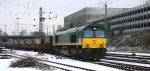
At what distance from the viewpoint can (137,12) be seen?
8088 centimetres

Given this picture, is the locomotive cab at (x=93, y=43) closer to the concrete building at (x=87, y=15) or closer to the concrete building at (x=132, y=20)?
the concrete building at (x=132, y=20)

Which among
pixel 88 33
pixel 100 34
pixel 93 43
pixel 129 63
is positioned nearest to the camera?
pixel 129 63

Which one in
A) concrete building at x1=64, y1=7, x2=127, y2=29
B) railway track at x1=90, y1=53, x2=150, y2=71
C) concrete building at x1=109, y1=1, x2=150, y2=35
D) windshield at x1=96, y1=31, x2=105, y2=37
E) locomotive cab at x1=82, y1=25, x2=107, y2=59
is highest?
concrete building at x1=64, y1=7, x2=127, y2=29

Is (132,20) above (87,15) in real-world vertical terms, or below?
below

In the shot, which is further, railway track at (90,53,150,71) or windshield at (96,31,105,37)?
windshield at (96,31,105,37)

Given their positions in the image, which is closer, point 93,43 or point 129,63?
point 129,63

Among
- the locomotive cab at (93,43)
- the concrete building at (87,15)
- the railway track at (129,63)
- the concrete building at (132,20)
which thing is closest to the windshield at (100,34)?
the locomotive cab at (93,43)

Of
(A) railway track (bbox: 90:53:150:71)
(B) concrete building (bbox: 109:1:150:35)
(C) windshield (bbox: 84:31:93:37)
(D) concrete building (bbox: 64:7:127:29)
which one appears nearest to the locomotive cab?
(C) windshield (bbox: 84:31:93:37)

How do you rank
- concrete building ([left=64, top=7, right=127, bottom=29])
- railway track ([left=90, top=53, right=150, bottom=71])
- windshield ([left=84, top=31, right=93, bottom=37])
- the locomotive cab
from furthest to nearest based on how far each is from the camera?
concrete building ([left=64, top=7, right=127, bottom=29]), windshield ([left=84, top=31, right=93, bottom=37]), the locomotive cab, railway track ([left=90, top=53, right=150, bottom=71])

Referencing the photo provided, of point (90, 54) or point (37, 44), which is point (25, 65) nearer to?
point (90, 54)

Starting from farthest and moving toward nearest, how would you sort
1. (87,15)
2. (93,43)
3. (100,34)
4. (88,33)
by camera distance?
(87,15) < (100,34) < (88,33) < (93,43)

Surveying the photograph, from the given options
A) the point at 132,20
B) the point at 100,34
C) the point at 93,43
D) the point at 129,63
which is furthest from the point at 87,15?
the point at 129,63

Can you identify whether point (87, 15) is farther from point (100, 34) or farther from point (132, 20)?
point (100, 34)

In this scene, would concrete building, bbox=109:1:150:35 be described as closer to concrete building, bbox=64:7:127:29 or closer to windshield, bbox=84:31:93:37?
concrete building, bbox=64:7:127:29
